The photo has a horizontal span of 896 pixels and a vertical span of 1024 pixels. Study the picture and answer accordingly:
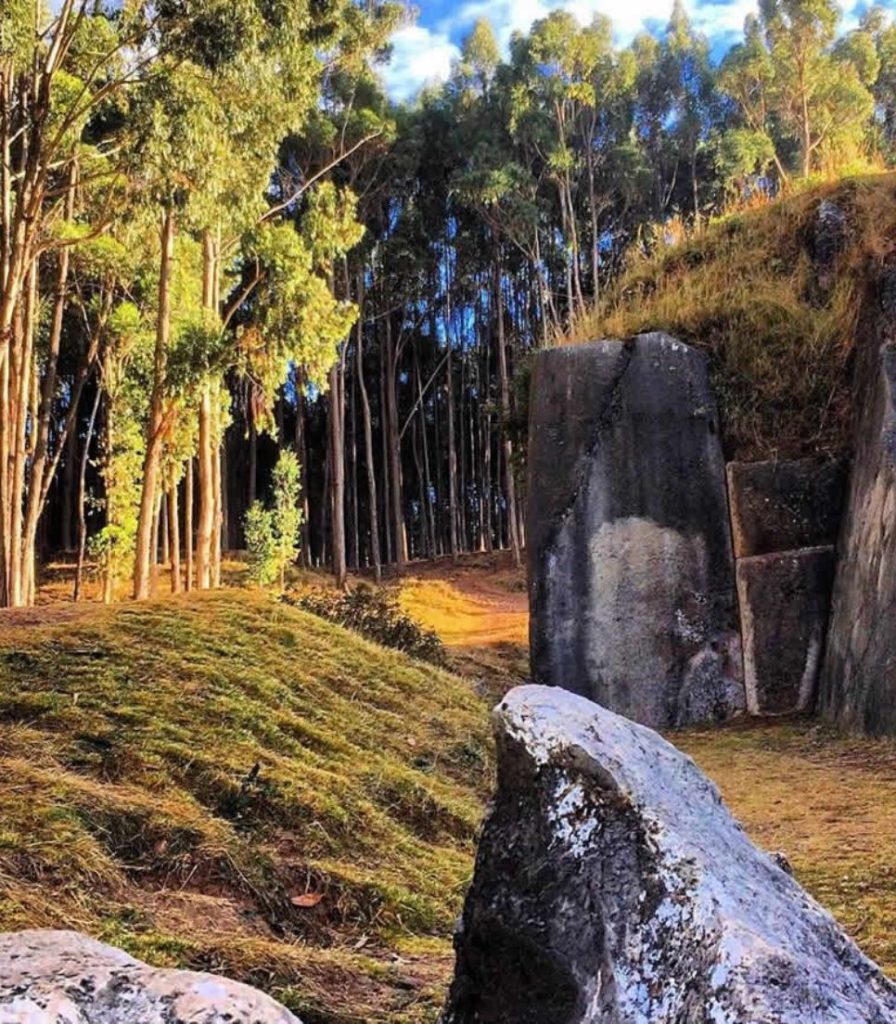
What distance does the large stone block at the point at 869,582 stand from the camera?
19.2ft

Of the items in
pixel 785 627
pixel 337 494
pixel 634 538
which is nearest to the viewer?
→ pixel 785 627

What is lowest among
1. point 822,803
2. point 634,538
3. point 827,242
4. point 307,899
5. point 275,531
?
point 822,803

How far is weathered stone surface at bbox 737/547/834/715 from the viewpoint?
7.12 meters

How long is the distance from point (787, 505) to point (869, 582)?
133 cm

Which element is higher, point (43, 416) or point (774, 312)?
point (43, 416)

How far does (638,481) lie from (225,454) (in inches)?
930

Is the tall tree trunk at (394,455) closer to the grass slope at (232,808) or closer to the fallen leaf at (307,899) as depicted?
the grass slope at (232,808)

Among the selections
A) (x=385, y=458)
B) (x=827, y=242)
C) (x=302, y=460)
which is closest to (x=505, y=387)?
(x=385, y=458)

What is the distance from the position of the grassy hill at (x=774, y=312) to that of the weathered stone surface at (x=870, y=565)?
461mm

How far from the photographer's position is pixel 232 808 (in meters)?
3.57

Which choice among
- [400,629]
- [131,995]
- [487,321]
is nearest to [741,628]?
[400,629]

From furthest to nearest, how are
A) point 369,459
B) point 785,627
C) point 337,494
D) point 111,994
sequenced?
point 369,459, point 337,494, point 785,627, point 111,994

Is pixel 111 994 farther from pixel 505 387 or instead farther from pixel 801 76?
pixel 801 76

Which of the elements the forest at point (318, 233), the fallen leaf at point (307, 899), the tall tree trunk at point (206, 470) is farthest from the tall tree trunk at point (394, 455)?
the fallen leaf at point (307, 899)
